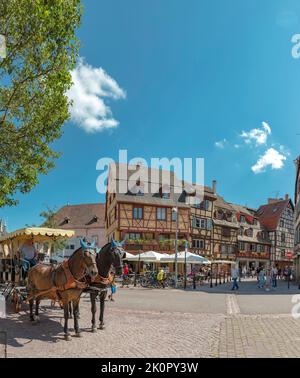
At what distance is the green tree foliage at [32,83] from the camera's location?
37.4ft

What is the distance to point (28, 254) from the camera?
1242 centimetres

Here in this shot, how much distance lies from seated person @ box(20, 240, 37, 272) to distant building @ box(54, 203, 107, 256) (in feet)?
149

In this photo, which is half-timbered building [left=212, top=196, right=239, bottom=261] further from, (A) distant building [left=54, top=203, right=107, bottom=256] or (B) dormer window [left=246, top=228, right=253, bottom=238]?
(A) distant building [left=54, top=203, right=107, bottom=256]

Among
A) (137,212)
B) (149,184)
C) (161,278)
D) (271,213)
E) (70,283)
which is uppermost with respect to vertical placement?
(149,184)

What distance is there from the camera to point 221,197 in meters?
58.0

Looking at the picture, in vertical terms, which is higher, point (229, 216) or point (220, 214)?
point (220, 214)

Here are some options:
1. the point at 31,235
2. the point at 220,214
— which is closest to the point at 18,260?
the point at 31,235

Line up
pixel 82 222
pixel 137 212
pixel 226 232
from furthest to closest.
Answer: pixel 82 222 < pixel 226 232 < pixel 137 212

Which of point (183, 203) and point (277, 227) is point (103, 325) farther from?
point (277, 227)

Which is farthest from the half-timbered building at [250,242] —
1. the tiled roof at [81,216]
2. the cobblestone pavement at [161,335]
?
the cobblestone pavement at [161,335]

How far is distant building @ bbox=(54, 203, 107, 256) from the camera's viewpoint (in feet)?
194

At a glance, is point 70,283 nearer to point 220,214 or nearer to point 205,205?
point 205,205

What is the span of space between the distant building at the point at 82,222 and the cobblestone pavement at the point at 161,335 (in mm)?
46144

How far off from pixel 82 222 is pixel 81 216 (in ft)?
5.02
